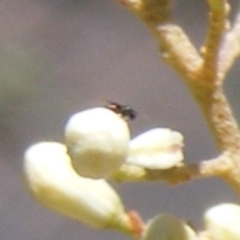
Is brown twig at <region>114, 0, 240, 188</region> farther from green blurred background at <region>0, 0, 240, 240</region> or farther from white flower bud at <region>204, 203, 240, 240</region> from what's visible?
green blurred background at <region>0, 0, 240, 240</region>

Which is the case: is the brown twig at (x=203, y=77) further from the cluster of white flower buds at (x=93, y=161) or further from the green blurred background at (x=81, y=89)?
the green blurred background at (x=81, y=89)

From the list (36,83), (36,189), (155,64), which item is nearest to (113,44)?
(155,64)

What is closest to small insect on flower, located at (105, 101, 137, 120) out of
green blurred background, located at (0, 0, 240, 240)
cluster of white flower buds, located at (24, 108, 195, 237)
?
cluster of white flower buds, located at (24, 108, 195, 237)

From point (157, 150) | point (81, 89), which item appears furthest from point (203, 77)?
point (81, 89)

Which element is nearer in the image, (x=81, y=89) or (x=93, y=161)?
(x=93, y=161)

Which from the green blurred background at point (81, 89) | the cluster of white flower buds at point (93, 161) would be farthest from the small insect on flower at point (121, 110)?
the green blurred background at point (81, 89)

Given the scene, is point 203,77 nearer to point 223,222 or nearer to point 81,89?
point 223,222

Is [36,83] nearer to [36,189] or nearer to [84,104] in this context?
[84,104]
